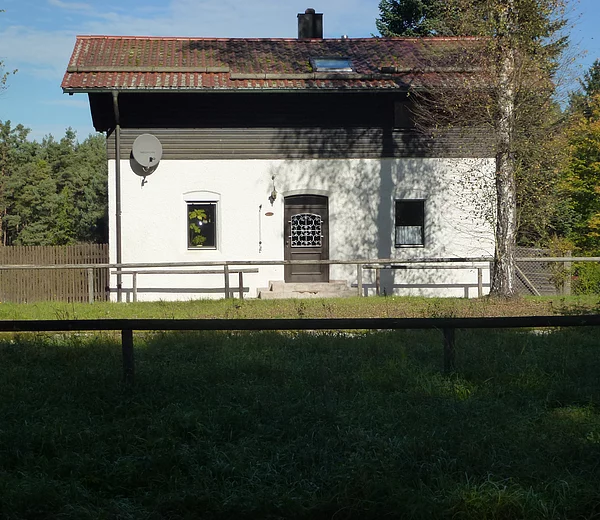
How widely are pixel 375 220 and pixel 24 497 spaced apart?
16012 millimetres

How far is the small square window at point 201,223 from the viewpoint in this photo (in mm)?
19703

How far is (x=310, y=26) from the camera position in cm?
2394

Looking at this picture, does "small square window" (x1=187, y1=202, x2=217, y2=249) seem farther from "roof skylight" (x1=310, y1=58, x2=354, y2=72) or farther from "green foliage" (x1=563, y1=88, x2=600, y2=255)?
"green foliage" (x1=563, y1=88, x2=600, y2=255)

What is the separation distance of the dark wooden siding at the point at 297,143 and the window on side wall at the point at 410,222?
51.4 inches

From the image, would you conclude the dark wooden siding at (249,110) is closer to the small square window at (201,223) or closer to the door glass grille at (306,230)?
the small square window at (201,223)

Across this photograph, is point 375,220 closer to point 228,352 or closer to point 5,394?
point 228,352

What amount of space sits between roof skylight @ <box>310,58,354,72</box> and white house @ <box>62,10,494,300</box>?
0.10 metres

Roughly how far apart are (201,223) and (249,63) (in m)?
4.42

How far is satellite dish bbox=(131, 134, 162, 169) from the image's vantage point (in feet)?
62.4

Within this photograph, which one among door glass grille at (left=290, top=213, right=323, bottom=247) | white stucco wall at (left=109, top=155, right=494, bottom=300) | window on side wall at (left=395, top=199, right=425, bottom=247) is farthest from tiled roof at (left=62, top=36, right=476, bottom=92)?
door glass grille at (left=290, top=213, right=323, bottom=247)

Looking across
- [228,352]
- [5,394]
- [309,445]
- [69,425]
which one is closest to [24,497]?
[69,425]

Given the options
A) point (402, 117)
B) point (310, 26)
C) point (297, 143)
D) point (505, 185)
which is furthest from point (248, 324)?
point (310, 26)

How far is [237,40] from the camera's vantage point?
22203 mm

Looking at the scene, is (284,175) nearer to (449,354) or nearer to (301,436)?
(449,354)
